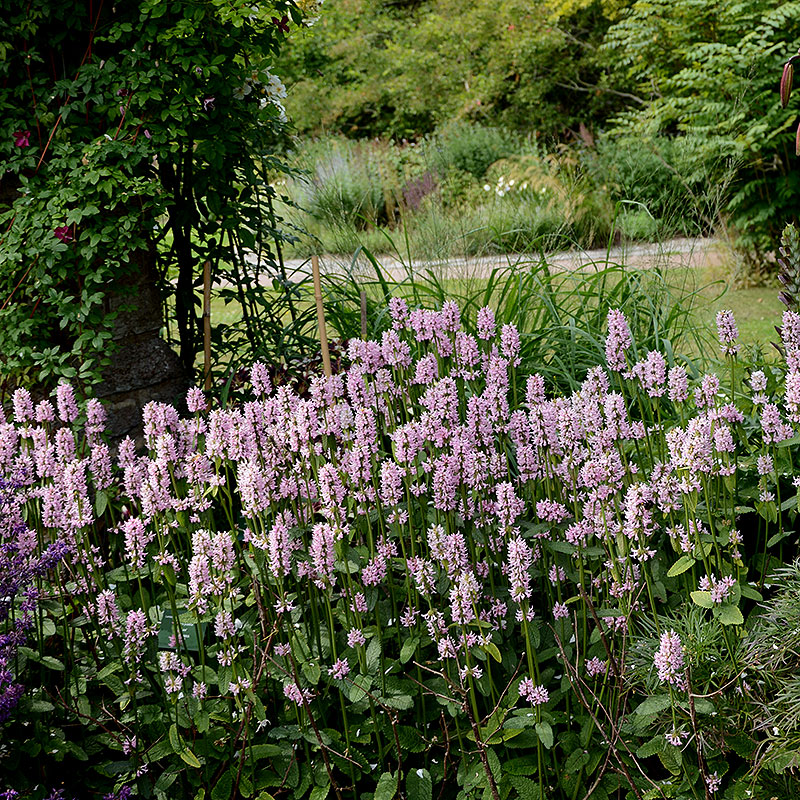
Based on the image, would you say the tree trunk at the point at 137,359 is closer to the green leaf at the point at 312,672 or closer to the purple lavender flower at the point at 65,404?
the purple lavender flower at the point at 65,404

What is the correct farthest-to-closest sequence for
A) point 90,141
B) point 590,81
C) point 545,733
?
1. point 590,81
2. point 90,141
3. point 545,733

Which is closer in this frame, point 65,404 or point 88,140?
point 65,404

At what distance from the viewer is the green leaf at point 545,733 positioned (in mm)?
1668

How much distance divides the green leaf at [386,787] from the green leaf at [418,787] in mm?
30

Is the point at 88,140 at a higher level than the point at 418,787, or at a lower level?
higher

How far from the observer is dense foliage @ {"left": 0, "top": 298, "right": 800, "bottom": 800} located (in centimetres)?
179

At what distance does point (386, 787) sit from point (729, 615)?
0.79m

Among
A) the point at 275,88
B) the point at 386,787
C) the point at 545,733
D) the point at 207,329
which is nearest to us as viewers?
the point at 545,733

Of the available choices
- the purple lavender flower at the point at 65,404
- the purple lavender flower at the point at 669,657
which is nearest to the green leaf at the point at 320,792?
the purple lavender flower at the point at 669,657

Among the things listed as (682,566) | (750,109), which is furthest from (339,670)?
(750,109)

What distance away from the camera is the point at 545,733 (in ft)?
5.56

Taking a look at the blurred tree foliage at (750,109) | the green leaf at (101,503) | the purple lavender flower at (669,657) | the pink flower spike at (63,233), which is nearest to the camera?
the purple lavender flower at (669,657)

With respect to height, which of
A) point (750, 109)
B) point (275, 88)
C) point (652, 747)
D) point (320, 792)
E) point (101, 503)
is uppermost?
point (275, 88)

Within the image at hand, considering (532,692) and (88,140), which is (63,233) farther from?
(532,692)
